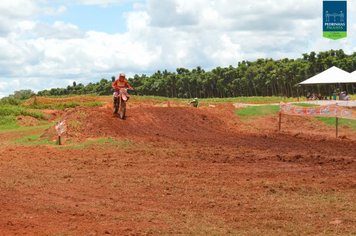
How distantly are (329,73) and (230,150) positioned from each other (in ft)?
114

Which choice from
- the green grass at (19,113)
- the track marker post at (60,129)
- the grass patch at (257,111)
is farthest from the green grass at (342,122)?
the green grass at (19,113)

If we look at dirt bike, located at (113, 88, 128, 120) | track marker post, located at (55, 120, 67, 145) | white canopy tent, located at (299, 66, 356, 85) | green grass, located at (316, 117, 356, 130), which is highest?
white canopy tent, located at (299, 66, 356, 85)

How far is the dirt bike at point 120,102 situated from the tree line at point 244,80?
66233mm

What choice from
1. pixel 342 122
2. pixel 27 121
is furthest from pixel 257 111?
pixel 27 121

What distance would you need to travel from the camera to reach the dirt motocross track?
10.6m

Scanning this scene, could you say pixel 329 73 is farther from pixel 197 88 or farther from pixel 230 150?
pixel 197 88

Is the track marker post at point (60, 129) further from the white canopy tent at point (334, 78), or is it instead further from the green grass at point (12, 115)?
the white canopy tent at point (334, 78)

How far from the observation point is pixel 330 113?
29438 millimetres

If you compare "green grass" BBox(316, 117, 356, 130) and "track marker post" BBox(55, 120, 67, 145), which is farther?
"green grass" BBox(316, 117, 356, 130)

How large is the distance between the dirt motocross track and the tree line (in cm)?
6821

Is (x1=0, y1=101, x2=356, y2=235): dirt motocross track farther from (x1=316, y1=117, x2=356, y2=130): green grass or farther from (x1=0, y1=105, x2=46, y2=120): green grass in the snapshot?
(x1=0, y1=105, x2=46, y2=120): green grass

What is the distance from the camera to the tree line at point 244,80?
95.2 meters

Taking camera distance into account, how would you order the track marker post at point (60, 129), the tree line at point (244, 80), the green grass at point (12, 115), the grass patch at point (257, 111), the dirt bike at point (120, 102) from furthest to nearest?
the tree line at point (244, 80) < the green grass at point (12, 115) < the grass patch at point (257, 111) < the dirt bike at point (120, 102) < the track marker post at point (60, 129)

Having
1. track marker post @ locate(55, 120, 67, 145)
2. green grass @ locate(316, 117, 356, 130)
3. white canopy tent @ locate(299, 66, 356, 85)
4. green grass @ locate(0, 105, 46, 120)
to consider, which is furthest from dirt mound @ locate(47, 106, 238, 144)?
white canopy tent @ locate(299, 66, 356, 85)
